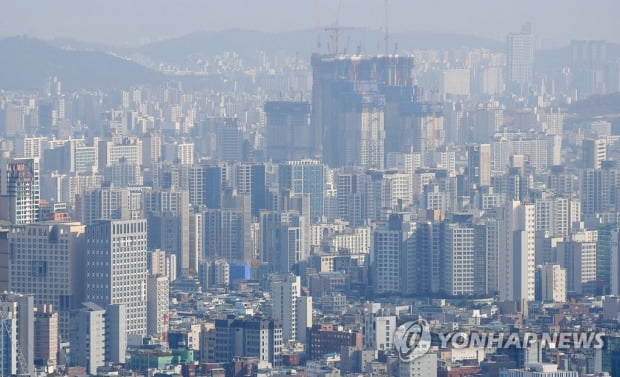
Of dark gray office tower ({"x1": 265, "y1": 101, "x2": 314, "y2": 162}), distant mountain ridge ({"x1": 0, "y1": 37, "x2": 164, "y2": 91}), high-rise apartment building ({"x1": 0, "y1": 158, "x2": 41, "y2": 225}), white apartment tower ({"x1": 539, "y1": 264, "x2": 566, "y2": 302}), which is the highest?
distant mountain ridge ({"x1": 0, "y1": 37, "x2": 164, "y2": 91})

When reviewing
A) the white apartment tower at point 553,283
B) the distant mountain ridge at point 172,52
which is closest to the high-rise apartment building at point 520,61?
the distant mountain ridge at point 172,52

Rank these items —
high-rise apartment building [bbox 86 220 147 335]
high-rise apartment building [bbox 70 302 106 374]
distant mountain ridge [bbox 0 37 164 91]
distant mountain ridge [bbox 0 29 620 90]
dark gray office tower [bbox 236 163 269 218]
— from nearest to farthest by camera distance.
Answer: high-rise apartment building [bbox 70 302 106 374] → high-rise apartment building [bbox 86 220 147 335] → dark gray office tower [bbox 236 163 269 218] → distant mountain ridge [bbox 0 37 164 91] → distant mountain ridge [bbox 0 29 620 90]

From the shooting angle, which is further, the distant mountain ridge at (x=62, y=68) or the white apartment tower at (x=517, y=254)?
the distant mountain ridge at (x=62, y=68)

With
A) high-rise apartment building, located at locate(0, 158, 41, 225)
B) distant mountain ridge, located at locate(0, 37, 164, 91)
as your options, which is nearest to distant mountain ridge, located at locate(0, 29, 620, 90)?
distant mountain ridge, located at locate(0, 37, 164, 91)

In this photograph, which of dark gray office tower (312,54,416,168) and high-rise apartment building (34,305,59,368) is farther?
dark gray office tower (312,54,416,168)

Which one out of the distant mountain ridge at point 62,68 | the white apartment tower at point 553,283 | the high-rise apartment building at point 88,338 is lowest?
the high-rise apartment building at point 88,338

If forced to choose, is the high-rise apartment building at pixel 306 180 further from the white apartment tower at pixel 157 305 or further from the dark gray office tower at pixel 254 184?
the white apartment tower at pixel 157 305

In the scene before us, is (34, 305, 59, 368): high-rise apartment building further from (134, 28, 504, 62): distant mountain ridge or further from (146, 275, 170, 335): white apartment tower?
(134, 28, 504, 62): distant mountain ridge
